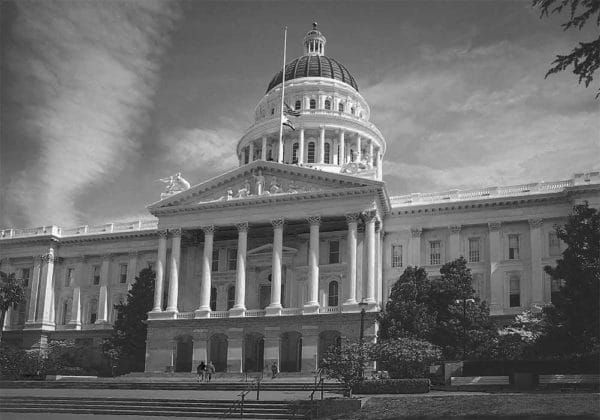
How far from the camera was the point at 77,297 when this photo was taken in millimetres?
85500

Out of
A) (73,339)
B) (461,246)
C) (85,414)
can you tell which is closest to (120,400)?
(85,414)

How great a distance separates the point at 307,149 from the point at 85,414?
59.8m

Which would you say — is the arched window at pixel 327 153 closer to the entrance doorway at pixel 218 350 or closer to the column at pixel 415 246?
the column at pixel 415 246

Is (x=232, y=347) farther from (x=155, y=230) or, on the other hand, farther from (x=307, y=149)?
(x=307, y=149)

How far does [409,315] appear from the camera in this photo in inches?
2226

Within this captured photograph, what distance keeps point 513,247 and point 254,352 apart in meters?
25.2

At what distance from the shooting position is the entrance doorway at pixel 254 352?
6762 centimetres

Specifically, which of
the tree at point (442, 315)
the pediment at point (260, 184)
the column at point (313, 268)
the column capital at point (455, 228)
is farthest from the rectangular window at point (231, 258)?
the column capital at point (455, 228)

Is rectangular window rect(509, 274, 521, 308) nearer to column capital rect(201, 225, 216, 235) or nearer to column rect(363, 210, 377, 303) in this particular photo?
column rect(363, 210, 377, 303)

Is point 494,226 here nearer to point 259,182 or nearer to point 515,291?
point 515,291

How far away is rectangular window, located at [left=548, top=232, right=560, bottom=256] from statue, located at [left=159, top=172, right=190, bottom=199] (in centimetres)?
3343

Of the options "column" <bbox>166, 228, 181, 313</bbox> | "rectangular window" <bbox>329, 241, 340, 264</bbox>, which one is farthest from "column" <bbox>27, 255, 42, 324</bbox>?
"rectangular window" <bbox>329, 241, 340, 264</bbox>

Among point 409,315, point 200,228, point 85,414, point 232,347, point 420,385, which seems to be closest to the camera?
point 85,414

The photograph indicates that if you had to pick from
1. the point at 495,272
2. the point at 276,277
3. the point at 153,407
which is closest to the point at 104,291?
the point at 276,277
